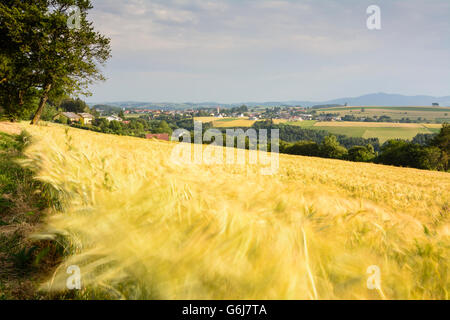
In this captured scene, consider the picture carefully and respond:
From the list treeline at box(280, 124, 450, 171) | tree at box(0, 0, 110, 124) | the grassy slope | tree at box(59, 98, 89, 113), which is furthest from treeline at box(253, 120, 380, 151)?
the grassy slope

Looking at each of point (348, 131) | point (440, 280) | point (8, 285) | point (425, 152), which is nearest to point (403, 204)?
point (440, 280)

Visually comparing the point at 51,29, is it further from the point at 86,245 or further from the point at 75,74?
the point at 86,245

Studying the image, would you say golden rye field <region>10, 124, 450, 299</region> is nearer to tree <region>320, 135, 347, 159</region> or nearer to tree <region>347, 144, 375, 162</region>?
tree <region>347, 144, 375, 162</region>

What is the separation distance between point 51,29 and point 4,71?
4.42m

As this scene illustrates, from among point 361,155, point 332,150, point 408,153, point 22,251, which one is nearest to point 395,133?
point 332,150

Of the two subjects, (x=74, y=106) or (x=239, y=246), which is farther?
(x=74, y=106)

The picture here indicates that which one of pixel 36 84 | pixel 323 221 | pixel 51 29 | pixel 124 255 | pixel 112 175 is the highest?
pixel 51 29

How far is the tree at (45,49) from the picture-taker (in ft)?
54.2

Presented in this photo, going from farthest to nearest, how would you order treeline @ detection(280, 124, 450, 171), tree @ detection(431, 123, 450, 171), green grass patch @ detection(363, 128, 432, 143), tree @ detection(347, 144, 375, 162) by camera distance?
green grass patch @ detection(363, 128, 432, 143) → tree @ detection(347, 144, 375, 162) → tree @ detection(431, 123, 450, 171) → treeline @ detection(280, 124, 450, 171)

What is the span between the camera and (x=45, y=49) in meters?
17.8

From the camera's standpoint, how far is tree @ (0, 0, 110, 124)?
1653 centimetres

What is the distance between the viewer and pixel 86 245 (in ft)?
6.68

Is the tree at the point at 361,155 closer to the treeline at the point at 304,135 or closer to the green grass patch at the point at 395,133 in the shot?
the treeline at the point at 304,135

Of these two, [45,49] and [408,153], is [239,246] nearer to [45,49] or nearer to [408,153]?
[45,49]
